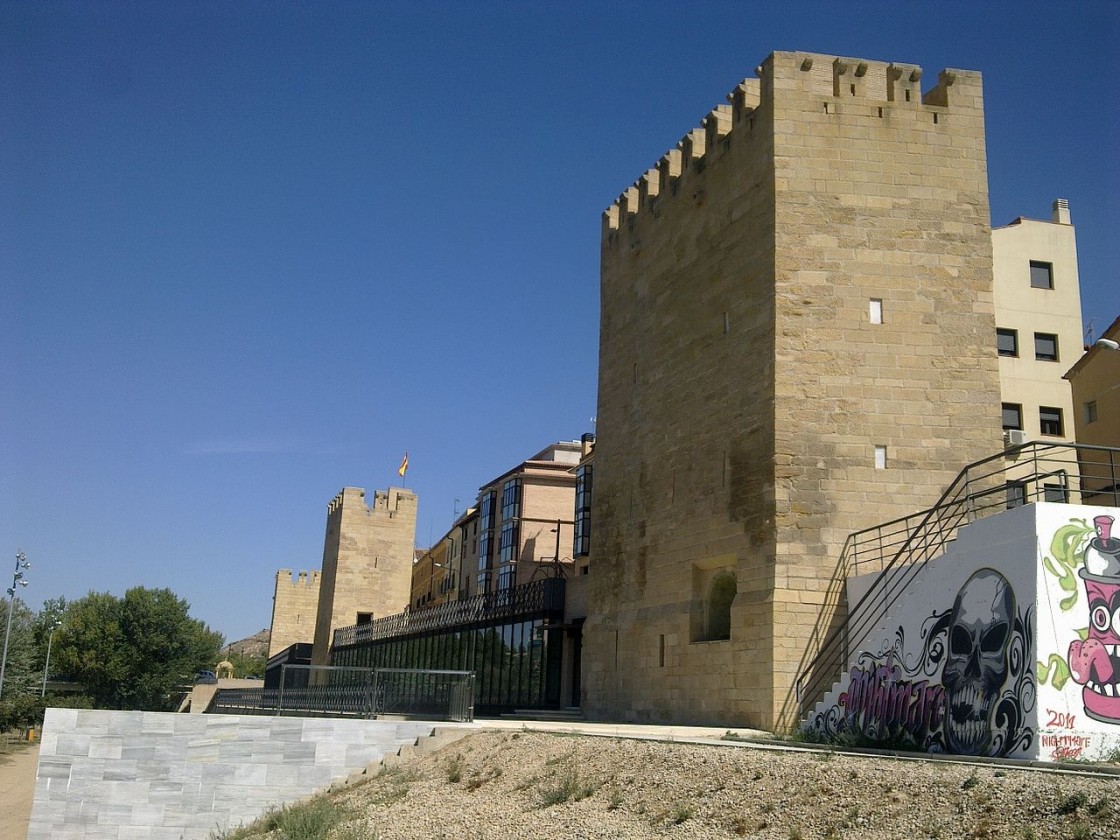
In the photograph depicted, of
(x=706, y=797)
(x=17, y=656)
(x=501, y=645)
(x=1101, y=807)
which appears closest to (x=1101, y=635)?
(x=1101, y=807)

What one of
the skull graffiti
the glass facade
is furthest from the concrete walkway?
the glass facade

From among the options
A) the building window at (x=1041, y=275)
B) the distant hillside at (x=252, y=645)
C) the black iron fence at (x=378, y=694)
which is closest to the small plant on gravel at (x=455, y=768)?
the black iron fence at (x=378, y=694)

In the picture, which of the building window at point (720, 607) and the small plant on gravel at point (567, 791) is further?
the building window at point (720, 607)

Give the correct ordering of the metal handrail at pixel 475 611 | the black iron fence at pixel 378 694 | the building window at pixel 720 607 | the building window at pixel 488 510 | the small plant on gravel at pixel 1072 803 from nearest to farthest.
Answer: the small plant on gravel at pixel 1072 803, the black iron fence at pixel 378 694, the building window at pixel 720 607, the metal handrail at pixel 475 611, the building window at pixel 488 510

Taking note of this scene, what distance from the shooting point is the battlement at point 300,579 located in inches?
2717

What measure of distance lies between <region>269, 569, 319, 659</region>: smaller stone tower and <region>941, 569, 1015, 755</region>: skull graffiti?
191 feet

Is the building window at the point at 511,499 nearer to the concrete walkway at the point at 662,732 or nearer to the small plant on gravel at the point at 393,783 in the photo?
the concrete walkway at the point at 662,732

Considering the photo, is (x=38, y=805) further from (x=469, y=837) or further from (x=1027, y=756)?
(x=1027, y=756)

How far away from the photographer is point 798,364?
18.3 meters

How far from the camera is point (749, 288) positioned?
19484mm

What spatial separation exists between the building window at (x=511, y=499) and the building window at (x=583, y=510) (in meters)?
13.5

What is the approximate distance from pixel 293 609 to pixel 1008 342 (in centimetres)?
5167

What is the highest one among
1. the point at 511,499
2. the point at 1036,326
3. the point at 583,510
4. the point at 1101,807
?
the point at 1036,326

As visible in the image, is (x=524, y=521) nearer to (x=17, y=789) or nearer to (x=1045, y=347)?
(x=17, y=789)
